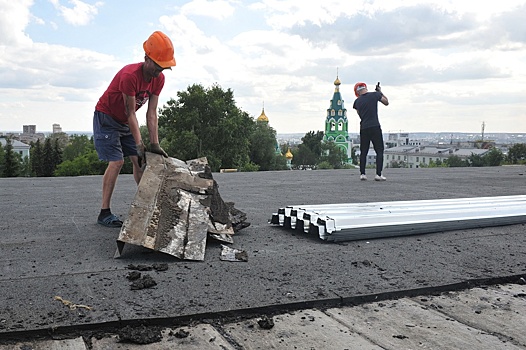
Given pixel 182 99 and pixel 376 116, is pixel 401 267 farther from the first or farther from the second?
pixel 182 99

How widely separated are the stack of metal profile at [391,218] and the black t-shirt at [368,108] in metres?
4.62

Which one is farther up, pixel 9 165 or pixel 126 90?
pixel 126 90

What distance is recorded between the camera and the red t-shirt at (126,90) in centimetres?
477

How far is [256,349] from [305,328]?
0.38 meters

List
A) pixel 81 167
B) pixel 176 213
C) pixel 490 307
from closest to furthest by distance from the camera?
pixel 490 307 → pixel 176 213 → pixel 81 167

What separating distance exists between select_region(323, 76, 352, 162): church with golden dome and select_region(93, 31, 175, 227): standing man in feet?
371

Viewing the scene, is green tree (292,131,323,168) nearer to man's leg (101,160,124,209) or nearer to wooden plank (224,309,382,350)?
man's leg (101,160,124,209)

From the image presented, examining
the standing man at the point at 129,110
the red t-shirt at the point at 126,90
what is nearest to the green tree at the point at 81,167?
the standing man at the point at 129,110

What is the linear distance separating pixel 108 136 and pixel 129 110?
49 centimetres

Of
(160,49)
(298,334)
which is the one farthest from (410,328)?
(160,49)

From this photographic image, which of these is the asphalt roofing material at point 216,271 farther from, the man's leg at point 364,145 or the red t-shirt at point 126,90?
the man's leg at point 364,145

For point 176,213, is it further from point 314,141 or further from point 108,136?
point 314,141

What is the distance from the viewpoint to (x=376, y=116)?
1073cm

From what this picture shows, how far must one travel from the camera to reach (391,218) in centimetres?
514
